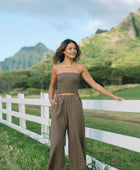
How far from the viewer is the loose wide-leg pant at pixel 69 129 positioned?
8.57 ft

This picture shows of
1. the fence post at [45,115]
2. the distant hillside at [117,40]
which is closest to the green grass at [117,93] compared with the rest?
the fence post at [45,115]

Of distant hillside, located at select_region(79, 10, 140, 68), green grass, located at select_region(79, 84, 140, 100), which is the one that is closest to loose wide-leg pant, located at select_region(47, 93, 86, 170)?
green grass, located at select_region(79, 84, 140, 100)

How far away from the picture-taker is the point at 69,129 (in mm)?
2643

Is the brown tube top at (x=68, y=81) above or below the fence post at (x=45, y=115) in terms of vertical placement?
above

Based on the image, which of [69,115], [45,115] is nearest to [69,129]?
[69,115]

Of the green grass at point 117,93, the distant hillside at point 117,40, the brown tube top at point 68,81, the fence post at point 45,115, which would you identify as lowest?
the green grass at point 117,93

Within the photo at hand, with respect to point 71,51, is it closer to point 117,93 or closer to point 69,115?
point 69,115

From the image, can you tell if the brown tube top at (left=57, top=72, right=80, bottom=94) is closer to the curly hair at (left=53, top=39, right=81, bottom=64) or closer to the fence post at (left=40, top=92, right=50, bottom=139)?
the curly hair at (left=53, top=39, right=81, bottom=64)

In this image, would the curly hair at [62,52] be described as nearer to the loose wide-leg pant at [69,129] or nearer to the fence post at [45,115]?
the loose wide-leg pant at [69,129]

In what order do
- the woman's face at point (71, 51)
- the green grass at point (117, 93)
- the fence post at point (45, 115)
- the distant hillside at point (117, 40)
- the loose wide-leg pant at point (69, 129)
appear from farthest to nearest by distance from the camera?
the distant hillside at point (117, 40) < the green grass at point (117, 93) < the fence post at point (45, 115) < the woman's face at point (71, 51) < the loose wide-leg pant at point (69, 129)

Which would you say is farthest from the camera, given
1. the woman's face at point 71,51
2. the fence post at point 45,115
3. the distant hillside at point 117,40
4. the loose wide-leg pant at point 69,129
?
the distant hillside at point 117,40

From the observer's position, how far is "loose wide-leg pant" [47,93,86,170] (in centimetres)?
261

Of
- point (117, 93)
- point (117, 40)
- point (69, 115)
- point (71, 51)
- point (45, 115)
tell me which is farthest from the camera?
point (117, 40)

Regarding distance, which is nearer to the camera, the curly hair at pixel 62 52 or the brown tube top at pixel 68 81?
the brown tube top at pixel 68 81
